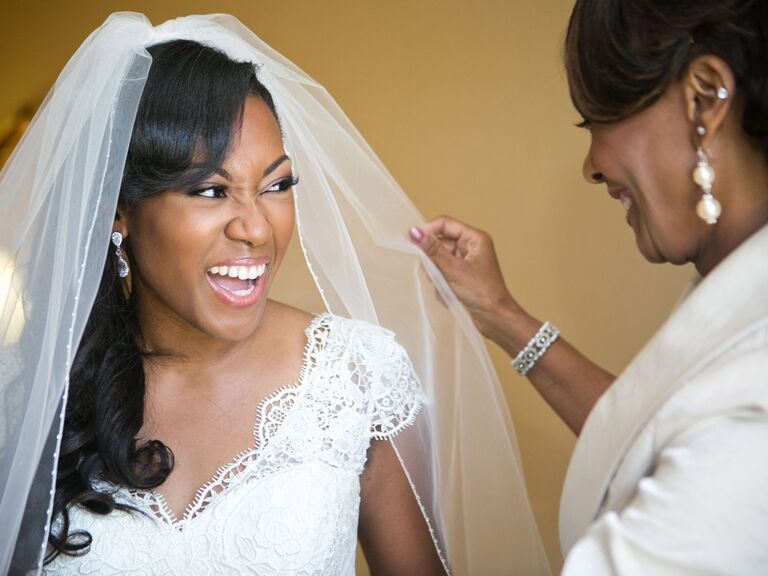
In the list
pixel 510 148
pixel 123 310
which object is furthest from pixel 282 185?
pixel 510 148

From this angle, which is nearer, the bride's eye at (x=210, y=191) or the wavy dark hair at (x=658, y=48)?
the wavy dark hair at (x=658, y=48)

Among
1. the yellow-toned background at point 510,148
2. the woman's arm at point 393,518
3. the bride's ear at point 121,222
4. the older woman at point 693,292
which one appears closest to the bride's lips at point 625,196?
the older woman at point 693,292

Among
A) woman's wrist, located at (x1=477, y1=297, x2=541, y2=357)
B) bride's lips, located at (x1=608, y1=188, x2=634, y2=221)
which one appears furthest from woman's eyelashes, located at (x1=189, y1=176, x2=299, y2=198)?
bride's lips, located at (x1=608, y1=188, x2=634, y2=221)

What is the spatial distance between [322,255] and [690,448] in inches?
36.6

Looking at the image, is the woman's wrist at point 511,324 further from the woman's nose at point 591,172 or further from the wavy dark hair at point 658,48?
the wavy dark hair at point 658,48

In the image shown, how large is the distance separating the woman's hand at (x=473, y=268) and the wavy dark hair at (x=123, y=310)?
1.43ft

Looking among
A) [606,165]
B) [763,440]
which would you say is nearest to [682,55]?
[606,165]

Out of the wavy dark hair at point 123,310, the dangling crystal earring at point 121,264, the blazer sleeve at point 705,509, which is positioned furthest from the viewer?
the dangling crystal earring at point 121,264

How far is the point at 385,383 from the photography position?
170cm

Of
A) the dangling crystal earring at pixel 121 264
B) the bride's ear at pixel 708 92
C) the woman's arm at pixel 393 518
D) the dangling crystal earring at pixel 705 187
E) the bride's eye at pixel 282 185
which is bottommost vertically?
the woman's arm at pixel 393 518

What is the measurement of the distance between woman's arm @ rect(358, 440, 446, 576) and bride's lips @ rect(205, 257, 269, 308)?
1.34 feet

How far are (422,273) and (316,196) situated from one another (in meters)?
0.27

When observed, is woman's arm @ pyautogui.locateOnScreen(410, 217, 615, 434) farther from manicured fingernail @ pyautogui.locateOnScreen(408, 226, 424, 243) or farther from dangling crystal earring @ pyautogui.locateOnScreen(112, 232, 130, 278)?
dangling crystal earring @ pyautogui.locateOnScreen(112, 232, 130, 278)

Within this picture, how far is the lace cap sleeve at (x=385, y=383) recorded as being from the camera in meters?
1.67
